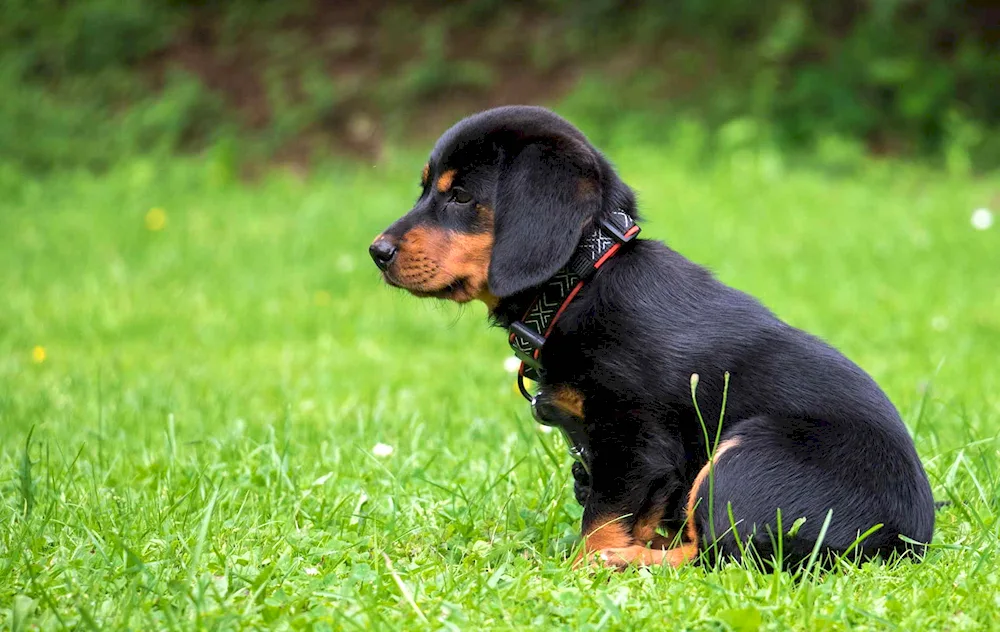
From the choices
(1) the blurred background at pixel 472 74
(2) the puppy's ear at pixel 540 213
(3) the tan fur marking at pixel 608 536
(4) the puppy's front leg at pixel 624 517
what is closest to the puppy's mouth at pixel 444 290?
(2) the puppy's ear at pixel 540 213

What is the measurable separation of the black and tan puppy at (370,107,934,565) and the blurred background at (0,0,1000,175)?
888cm

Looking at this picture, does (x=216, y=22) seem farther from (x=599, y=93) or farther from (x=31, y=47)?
(x=599, y=93)

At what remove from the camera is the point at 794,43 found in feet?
42.6

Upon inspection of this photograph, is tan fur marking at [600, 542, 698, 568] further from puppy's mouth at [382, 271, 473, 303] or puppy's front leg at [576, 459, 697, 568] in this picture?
puppy's mouth at [382, 271, 473, 303]

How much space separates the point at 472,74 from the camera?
13.8 metres

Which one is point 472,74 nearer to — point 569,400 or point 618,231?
point 618,231

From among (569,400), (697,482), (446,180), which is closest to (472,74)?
(446,180)

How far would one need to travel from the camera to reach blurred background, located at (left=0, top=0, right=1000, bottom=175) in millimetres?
12461

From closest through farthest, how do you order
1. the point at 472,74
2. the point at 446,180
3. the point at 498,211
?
1. the point at 498,211
2. the point at 446,180
3. the point at 472,74

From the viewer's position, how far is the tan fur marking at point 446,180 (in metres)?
3.36

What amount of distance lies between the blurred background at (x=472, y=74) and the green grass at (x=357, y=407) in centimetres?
105

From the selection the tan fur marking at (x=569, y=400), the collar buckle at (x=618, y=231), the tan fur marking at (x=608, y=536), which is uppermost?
the collar buckle at (x=618, y=231)

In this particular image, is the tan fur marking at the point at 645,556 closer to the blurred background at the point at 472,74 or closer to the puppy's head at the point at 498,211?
the puppy's head at the point at 498,211

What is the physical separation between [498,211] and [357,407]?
2.00 m
